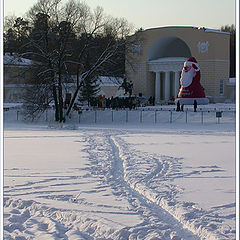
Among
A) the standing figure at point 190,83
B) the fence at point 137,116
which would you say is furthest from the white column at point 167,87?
the fence at point 137,116

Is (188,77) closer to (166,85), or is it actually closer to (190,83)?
(190,83)

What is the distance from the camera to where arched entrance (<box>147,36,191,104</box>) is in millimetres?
59281

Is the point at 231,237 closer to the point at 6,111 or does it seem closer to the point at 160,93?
the point at 6,111

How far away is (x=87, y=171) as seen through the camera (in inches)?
527

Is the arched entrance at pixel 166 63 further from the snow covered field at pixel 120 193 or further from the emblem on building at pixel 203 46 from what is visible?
the snow covered field at pixel 120 193

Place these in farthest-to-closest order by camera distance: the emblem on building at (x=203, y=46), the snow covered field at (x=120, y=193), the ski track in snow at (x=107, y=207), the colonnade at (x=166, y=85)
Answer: the colonnade at (x=166, y=85) → the emblem on building at (x=203, y=46) → the snow covered field at (x=120, y=193) → the ski track in snow at (x=107, y=207)

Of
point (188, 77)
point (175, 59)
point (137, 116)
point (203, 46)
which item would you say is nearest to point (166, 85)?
point (175, 59)

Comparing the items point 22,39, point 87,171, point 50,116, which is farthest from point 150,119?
point 87,171

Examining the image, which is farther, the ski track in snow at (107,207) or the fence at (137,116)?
the fence at (137,116)

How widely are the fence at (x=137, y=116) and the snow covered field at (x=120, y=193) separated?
58.8 ft

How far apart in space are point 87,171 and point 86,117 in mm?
27140

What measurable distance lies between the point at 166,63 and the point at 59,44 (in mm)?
24676

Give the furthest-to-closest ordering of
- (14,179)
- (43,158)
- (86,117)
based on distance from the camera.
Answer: (86,117)
(43,158)
(14,179)

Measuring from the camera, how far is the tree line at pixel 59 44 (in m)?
36.2
